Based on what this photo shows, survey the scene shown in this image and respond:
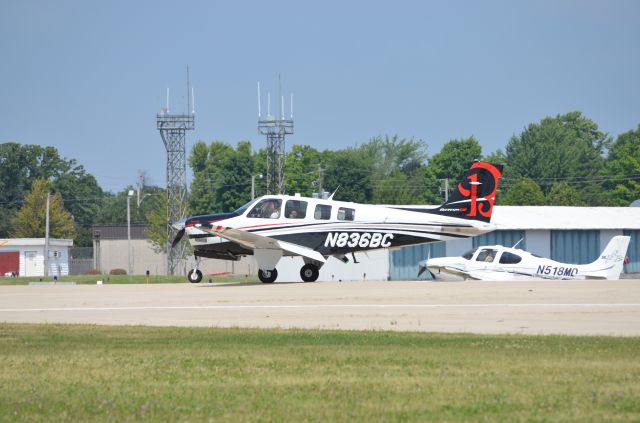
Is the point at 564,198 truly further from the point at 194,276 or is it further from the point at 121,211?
the point at 194,276

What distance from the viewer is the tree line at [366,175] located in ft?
367

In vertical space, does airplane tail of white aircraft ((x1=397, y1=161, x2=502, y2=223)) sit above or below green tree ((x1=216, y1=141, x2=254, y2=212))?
below

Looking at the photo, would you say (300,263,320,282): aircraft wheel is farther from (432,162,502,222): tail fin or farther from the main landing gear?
(432,162,502,222): tail fin

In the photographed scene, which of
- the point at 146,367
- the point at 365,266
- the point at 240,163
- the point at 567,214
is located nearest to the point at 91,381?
the point at 146,367

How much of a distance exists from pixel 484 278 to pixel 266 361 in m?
→ 23.0

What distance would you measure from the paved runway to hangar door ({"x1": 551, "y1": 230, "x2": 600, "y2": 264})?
26.8 metres

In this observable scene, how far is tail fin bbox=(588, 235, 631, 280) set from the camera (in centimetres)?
3159

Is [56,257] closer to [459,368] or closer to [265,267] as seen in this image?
[265,267]

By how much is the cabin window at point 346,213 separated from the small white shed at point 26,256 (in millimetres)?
49587

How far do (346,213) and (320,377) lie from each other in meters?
17.5

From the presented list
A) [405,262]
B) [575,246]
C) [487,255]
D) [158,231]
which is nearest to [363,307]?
[487,255]

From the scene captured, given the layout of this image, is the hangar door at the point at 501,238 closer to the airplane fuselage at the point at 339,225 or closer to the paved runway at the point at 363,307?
the airplane fuselage at the point at 339,225

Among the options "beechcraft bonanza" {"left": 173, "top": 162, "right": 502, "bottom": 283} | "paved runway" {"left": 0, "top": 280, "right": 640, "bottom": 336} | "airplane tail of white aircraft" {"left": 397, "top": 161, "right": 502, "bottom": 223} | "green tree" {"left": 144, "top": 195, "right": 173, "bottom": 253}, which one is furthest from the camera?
"green tree" {"left": 144, "top": 195, "right": 173, "bottom": 253}

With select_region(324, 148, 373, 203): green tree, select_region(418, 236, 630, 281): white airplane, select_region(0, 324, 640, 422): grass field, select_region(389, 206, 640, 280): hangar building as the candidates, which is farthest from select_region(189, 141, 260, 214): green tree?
select_region(0, 324, 640, 422): grass field
